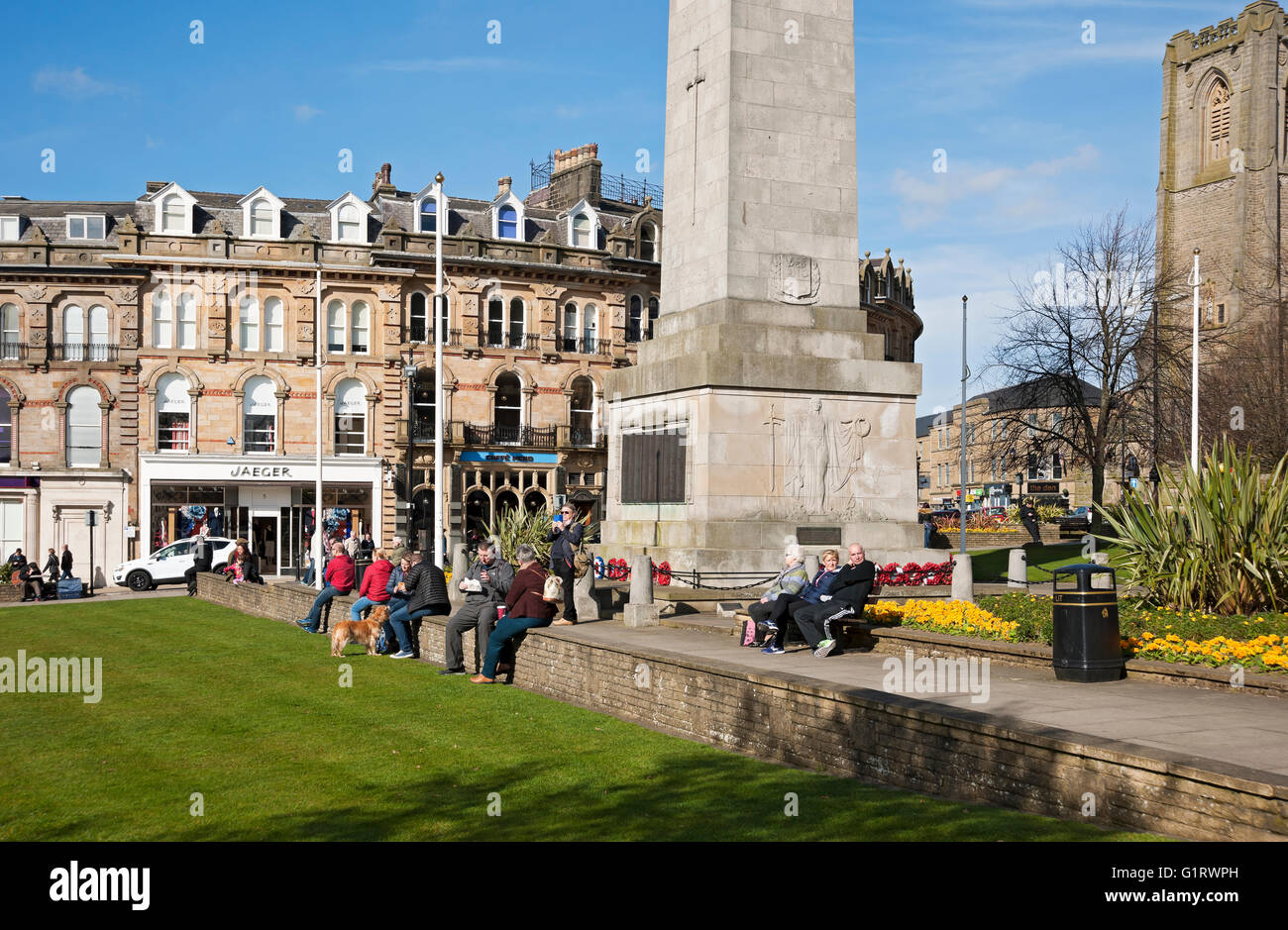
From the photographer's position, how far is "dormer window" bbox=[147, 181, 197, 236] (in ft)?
186

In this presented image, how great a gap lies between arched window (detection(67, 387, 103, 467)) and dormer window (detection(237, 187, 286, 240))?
385 inches

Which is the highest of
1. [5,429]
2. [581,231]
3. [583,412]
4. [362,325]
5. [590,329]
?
[581,231]

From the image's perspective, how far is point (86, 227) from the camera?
188 feet

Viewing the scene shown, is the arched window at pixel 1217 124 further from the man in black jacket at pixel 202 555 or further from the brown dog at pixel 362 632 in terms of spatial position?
the brown dog at pixel 362 632

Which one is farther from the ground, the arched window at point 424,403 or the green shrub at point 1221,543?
the arched window at point 424,403

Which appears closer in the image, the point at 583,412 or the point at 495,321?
the point at 495,321

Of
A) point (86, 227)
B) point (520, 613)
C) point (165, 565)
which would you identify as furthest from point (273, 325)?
point (520, 613)

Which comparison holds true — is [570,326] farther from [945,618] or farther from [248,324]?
[945,618]

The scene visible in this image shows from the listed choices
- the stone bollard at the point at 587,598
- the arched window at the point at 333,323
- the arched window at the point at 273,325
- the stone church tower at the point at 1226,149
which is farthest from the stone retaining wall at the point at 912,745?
the stone church tower at the point at 1226,149

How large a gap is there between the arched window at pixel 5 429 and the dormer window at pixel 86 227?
296 inches

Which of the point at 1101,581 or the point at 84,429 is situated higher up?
the point at 84,429

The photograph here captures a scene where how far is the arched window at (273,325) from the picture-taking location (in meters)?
57.0

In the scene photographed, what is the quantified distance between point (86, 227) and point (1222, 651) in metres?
54.9
